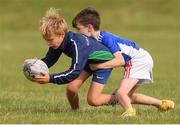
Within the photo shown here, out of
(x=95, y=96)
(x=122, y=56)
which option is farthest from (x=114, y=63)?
(x=95, y=96)

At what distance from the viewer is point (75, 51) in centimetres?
1013

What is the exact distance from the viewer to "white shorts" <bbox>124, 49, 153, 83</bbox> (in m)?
10.9

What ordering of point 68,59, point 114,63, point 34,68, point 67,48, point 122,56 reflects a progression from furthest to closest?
point 68,59 < point 122,56 < point 114,63 < point 67,48 < point 34,68

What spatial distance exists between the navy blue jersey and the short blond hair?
0.14m

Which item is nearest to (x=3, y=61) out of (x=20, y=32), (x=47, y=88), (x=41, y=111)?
(x=47, y=88)

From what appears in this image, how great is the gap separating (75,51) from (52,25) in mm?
508

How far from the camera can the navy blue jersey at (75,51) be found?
10.1 metres

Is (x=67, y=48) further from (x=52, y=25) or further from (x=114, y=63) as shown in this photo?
(x=114, y=63)

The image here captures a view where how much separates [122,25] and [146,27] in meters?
1.71

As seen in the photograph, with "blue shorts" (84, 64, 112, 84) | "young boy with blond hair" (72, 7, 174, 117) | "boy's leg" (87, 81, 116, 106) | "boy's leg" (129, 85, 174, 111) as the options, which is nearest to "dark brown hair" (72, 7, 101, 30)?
"young boy with blond hair" (72, 7, 174, 117)

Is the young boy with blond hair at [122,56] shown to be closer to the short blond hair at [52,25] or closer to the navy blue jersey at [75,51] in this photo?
the navy blue jersey at [75,51]

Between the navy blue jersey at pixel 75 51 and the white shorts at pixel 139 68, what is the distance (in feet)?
2.09

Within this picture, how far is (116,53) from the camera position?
35.3ft

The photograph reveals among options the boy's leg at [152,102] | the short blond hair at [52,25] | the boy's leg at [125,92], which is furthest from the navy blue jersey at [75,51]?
the boy's leg at [152,102]
